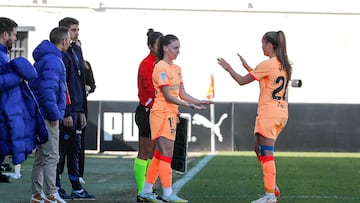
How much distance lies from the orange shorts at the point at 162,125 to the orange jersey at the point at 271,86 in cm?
95

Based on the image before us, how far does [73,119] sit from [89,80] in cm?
280

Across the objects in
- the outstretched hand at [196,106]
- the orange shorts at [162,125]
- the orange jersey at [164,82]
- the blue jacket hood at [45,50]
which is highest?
the blue jacket hood at [45,50]

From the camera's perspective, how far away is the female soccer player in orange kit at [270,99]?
9.77 metres

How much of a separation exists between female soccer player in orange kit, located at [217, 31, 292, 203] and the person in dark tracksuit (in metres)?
1.86

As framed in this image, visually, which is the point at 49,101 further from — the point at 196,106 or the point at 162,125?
the point at 196,106

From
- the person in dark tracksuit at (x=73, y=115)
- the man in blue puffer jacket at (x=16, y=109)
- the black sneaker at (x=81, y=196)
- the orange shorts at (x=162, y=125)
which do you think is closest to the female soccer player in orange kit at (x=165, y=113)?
the orange shorts at (x=162, y=125)

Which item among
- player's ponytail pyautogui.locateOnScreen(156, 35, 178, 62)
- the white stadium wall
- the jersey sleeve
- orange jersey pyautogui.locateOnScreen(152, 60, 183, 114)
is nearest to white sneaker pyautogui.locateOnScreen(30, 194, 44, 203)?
orange jersey pyautogui.locateOnScreen(152, 60, 183, 114)

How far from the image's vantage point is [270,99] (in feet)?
32.1

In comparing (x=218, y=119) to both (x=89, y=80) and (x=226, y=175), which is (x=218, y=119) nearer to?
(x=226, y=175)

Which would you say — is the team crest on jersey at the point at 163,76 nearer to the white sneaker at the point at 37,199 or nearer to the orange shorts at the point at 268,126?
the orange shorts at the point at 268,126

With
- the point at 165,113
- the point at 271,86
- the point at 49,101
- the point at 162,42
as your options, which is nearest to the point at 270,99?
the point at 271,86

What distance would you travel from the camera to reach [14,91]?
27.4 feet

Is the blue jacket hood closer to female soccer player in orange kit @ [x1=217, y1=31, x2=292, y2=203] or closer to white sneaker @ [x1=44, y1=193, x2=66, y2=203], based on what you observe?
white sneaker @ [x1=44, y1=193, x2=66, y2=203]

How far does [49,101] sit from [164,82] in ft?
4.41
